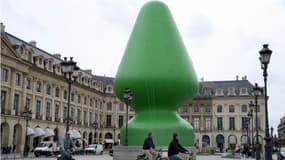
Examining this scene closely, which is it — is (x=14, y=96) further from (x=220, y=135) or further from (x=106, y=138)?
(x=220, y=135)

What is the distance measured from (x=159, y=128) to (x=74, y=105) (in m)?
45.2

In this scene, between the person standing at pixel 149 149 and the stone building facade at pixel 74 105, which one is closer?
the person standing at pixel 149 149

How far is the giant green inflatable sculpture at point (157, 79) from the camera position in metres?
23.4

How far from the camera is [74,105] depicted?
66562mm

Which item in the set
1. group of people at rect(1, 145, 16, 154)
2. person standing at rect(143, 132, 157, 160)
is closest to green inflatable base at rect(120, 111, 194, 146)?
person standing at rect(143, 132, 157, 160)

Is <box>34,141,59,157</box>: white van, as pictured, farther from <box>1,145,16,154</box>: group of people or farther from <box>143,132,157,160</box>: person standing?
<box>143,132,157,160</box>: person standing

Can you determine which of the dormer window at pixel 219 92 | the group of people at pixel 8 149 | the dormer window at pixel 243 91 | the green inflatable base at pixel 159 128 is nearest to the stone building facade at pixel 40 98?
the group of people at pixel 8 149

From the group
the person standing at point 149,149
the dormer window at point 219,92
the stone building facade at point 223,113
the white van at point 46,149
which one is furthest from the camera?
the dormer window at point 219,92

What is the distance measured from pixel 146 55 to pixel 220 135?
60050mm

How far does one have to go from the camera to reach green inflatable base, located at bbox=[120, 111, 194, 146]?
23062 mm

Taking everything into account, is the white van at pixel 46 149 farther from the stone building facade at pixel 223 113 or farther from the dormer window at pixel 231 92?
the dormer window at pixel 231 92

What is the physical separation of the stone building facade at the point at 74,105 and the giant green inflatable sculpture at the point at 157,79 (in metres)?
25.5

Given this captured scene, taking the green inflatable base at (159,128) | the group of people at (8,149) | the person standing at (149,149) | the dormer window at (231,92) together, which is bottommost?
the group of people at (8,149)

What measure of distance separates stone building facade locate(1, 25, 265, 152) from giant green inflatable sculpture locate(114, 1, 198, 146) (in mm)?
25493
